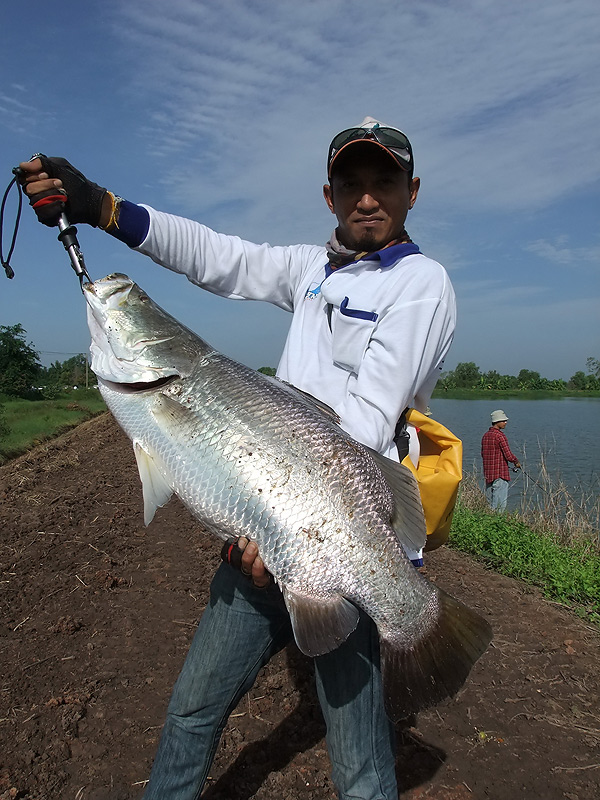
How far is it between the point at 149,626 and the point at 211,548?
6.96ft

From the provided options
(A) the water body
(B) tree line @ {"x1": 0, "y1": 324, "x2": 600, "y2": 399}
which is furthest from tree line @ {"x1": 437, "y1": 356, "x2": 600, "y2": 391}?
(A) the water body

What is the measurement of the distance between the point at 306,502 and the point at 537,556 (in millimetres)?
6081

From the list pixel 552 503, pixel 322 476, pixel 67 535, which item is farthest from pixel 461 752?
pixel 552 503

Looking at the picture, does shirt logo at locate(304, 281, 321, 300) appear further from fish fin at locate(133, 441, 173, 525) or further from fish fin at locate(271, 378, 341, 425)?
fish fin at locate(133, 441, 173, 525)

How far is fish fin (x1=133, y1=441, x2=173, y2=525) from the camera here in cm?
231

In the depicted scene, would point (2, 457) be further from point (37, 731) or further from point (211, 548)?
point (37, 731)

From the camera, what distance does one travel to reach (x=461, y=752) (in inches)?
145

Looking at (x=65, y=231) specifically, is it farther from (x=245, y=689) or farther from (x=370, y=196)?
(x=245, y=689)

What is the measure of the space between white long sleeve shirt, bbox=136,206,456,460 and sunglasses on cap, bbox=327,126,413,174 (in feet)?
1.43

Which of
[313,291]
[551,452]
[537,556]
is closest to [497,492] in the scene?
[537,556]

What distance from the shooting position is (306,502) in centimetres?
213

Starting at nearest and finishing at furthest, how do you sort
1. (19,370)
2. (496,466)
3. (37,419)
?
(496,466) → (37,419) → (19,370)

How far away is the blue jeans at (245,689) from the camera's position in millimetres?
2311

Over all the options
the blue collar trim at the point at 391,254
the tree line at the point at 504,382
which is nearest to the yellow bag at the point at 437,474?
the blue collar trim at the point at 391,254
